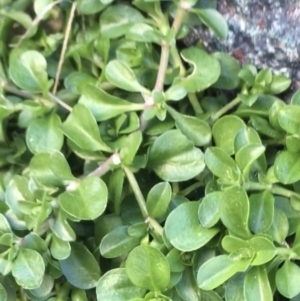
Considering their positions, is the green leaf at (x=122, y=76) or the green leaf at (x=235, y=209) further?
the green leaf at (x=122, y=76)

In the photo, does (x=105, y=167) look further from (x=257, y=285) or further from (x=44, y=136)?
(x=257, y=285)

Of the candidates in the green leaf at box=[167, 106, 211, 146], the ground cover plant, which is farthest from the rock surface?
the green leaf at box=[167, 106, 211, 146]

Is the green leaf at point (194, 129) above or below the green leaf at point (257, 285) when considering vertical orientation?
above

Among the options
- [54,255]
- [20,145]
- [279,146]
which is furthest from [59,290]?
[279,146]

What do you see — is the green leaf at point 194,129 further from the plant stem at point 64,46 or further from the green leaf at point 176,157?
the plant stem at point 64,46

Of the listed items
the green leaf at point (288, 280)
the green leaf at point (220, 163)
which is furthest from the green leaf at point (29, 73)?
the green leaf at point (288, 280)

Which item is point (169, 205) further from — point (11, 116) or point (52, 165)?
point (11, 116)
